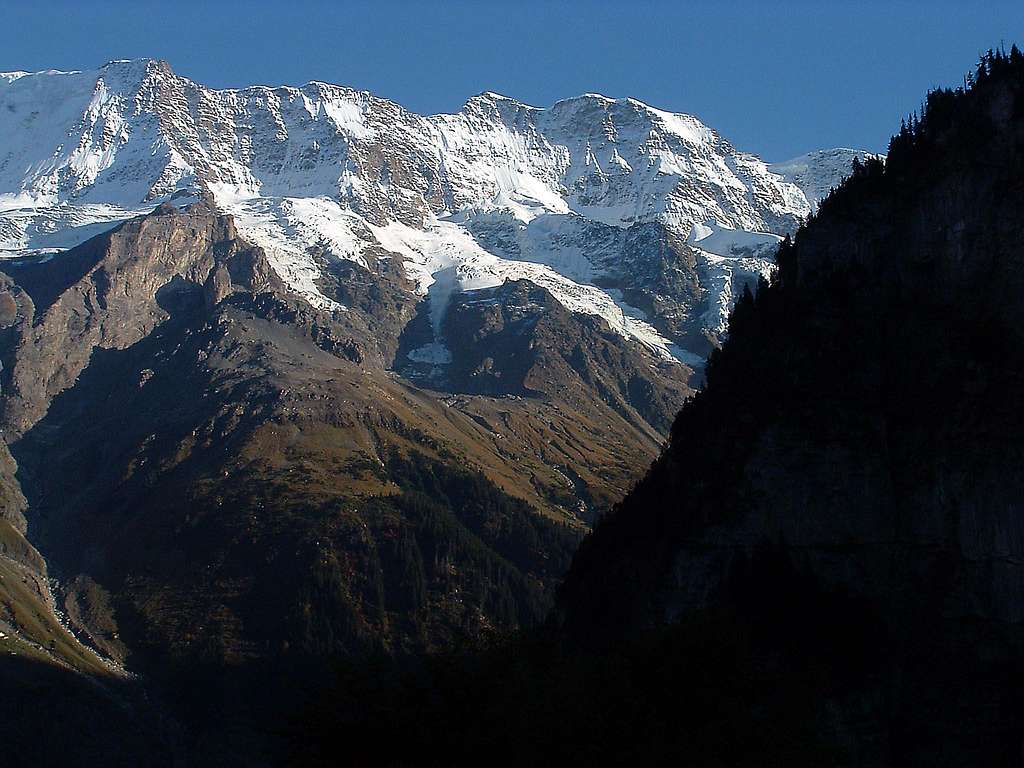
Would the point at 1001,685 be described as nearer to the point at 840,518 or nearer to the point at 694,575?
the point at 840,518

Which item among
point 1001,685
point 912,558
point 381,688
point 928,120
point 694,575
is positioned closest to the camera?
point 381,688

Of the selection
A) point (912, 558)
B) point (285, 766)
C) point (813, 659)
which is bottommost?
point (285, 766)

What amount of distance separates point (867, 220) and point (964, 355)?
18.9 metres

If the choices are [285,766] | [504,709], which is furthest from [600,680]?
[285,766]

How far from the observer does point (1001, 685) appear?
9369 centimetres

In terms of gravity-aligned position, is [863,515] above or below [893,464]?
below

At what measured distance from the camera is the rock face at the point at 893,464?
9525 cm

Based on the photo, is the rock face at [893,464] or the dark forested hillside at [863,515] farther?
the rock face at [893,464]

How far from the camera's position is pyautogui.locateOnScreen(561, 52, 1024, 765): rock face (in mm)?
95250

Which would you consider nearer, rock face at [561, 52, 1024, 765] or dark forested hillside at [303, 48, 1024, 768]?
dark forested hillside at [303, 48, 1024, 768]

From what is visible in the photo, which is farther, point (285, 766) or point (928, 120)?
point (928, 120)

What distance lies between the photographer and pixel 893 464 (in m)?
103

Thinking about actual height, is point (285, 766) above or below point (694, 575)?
below

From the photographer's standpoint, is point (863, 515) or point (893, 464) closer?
point (863, 515)
